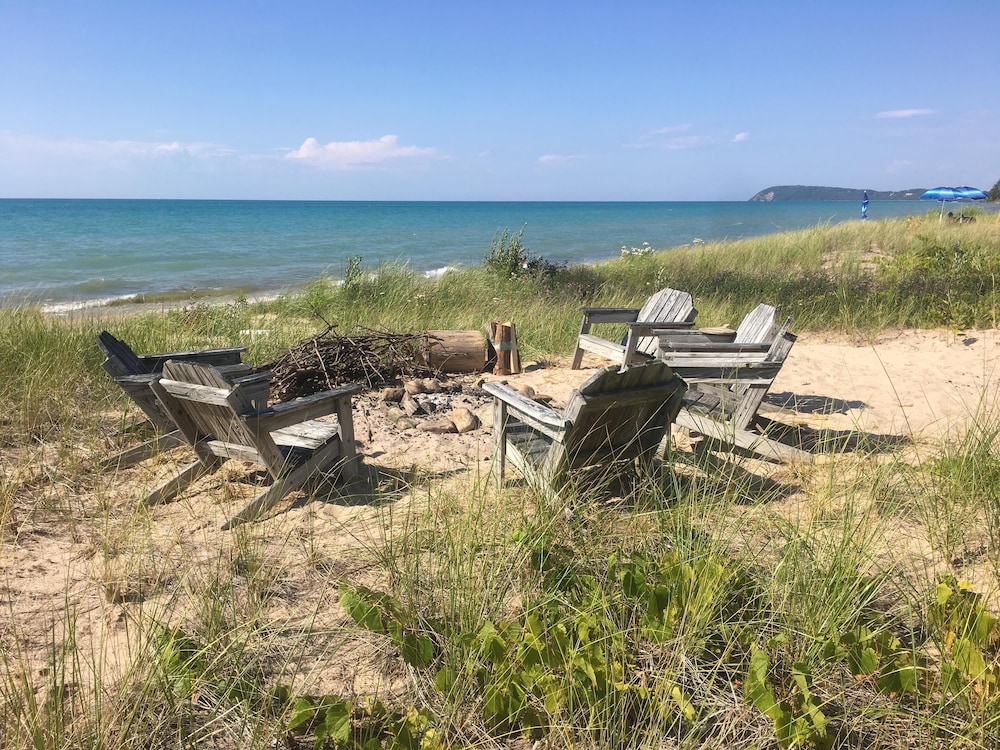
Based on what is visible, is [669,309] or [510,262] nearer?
[669,309]

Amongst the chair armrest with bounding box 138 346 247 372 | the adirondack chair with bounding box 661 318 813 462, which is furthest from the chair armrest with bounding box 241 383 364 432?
the adirondack chair with bounding box 661 318 813 462

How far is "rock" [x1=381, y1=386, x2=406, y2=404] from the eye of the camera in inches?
214

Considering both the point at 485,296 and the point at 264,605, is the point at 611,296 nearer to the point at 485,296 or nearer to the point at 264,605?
the point at 485,296

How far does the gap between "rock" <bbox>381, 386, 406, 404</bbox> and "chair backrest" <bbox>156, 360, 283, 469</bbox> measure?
1885mm

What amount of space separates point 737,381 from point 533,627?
277cm

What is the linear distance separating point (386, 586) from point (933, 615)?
1.83 meters

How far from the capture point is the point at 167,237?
30.2 m

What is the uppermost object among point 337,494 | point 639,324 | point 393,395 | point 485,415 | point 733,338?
point 639,324

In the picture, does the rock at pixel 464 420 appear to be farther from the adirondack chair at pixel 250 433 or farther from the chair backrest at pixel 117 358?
the chair backrest at pixel 117 358

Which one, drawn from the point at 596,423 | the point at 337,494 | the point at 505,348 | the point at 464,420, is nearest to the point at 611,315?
the point at 505,348

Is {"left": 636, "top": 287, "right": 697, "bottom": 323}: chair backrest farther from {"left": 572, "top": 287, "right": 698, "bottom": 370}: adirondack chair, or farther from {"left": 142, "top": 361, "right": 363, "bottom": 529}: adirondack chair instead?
{"left": 142, "top": 361, "right": 363, "bottom": 529}: adirondack chair

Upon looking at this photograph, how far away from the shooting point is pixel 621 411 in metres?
3.23

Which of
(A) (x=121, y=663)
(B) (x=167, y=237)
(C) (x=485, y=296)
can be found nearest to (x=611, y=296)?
(C) (x=485, y=296)

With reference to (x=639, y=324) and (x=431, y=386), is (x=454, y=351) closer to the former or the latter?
(x=431, y=386)
